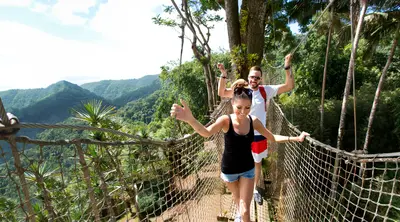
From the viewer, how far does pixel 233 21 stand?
497 cm

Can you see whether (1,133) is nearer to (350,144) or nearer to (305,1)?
(350,144)

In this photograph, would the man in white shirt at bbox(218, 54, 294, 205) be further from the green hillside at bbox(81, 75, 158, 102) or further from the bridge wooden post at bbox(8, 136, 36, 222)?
the green hillside at bbox(81, 75, 158, 102)

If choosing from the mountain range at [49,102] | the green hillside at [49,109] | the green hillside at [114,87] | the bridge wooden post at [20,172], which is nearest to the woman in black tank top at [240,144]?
the bridge wooden post at [20,172]

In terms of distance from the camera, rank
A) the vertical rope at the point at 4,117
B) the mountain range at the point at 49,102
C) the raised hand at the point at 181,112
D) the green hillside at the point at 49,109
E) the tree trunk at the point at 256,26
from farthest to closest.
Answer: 1. the mountain range at the point at 49,102
2. the green hillside at the point at 49,109
3. the tree trunk at the point at 256,26
4. the raised hand at the point at 181,112
5. the vertical rope at the point at 4,117

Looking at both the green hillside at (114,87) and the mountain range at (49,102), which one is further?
the green hillside at (114,87)

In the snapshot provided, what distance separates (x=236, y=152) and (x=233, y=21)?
4.17 metres

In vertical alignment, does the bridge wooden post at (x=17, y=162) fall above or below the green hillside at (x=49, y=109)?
above

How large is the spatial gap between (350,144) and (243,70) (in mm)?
3808

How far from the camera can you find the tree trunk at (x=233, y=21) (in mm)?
4949

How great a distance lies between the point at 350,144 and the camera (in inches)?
252

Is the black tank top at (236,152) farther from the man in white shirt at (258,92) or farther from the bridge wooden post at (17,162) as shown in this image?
the bridge wooden post at (17,162)

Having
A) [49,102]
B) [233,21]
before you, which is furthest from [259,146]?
[49,102]

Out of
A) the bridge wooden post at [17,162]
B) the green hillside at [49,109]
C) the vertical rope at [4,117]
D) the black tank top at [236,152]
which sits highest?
the vertical rope at [4,117]

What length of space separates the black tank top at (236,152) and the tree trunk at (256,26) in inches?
146
